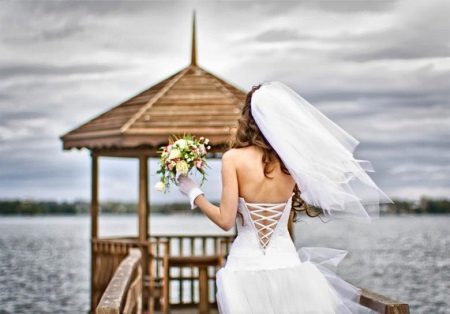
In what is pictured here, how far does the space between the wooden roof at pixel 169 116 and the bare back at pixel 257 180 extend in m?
6.42

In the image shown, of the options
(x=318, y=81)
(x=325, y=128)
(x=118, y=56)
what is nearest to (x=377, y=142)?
(x=318, y=81)

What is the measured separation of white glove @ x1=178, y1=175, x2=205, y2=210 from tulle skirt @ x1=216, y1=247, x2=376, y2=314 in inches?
15.8

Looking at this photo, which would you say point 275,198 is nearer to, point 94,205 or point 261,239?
point 261,239

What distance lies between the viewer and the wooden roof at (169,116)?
1157 centimetres

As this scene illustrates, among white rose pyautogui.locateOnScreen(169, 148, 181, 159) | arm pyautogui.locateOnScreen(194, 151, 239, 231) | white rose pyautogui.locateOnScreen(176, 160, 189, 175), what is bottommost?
arm pyautogui.locateOnScreen(194, 151, 239, 231)

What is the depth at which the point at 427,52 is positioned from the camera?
5941 cm

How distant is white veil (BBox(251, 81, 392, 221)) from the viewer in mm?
4707

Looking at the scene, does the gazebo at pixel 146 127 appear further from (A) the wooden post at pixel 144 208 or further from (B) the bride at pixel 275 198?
(B) the bride at pixel 275 198

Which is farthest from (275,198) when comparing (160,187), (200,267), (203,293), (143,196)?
(143,196)


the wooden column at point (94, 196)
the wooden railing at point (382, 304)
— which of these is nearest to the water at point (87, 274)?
the wooden column at point (94, 196)

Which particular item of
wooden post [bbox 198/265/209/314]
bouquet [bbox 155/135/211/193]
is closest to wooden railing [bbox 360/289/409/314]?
A: bouquet [bbox 155/135/211/193]

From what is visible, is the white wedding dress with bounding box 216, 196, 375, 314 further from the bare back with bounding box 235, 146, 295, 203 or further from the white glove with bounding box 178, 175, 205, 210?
the white glove with bounding box 178, 175, 205, 210

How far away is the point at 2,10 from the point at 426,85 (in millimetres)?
29613

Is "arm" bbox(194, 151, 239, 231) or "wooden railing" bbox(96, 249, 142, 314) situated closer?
"arm" bbox(194, 151, 239, 231)
